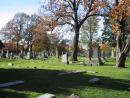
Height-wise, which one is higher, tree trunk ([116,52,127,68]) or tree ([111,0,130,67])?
tree ([111,0,130,67])

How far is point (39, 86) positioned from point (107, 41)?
8313cm

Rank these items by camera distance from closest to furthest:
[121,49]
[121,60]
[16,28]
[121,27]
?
[121,60] → [121,49] → [121,27] → [16,28]

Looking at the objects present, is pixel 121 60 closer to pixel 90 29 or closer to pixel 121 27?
pixel 121 27

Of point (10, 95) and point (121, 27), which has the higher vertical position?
point (121, 27)

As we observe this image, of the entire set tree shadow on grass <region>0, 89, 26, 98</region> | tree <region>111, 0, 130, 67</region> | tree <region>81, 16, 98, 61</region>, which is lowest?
tree shadow on grass <region>0, 89, 26, 98</region>

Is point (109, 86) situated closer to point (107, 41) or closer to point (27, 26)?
point (107, 41)

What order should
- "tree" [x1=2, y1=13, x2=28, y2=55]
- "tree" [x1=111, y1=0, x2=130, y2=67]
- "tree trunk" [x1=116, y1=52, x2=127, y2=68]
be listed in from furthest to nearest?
"tree" [x1=2, y1=13, x2=28, y2=55] → "tree trunk" [x1=116, y1=52, x2=127, y2=68] → "tree" [x1=111, y1=0, x2=130, y2=67]

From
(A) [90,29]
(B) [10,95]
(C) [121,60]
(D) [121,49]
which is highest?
(A) [90,29]

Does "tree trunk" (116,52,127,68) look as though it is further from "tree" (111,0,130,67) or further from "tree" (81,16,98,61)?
"tree" (81,16,98,61)

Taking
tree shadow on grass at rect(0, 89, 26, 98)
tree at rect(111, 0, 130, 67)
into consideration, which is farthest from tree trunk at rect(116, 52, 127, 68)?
tree shadow on grass at rect(0, 89, 26, 98)

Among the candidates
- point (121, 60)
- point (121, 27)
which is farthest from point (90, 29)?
point (121, 60)

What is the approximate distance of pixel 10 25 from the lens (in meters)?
108

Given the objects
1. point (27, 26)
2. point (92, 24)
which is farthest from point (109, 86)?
point (27, 26)

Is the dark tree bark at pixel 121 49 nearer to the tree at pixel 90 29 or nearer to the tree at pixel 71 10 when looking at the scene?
the tree at pixel 71 10
